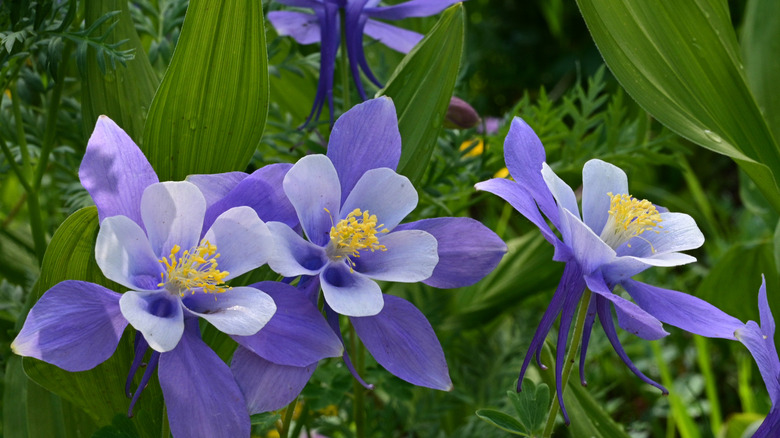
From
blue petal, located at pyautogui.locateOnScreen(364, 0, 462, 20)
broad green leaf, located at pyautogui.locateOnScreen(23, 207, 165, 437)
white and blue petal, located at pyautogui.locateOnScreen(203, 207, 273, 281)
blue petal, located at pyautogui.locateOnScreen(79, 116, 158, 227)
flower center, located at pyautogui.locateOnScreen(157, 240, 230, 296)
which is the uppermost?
blue petal, located at pyautogui.locateOnScreen(364, 0, 462, 20)

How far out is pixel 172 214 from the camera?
1.65ft

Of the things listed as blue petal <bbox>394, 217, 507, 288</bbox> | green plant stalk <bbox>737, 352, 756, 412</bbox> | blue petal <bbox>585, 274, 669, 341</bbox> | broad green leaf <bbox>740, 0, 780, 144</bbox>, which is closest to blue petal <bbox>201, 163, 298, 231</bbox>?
blue petal <bbox>394, 217, 507, 288</bbox>

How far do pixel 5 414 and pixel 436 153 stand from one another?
1.76 feet

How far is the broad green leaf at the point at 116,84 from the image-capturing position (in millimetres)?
696

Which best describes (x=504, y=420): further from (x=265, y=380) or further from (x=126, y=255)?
(x=126, y=255)

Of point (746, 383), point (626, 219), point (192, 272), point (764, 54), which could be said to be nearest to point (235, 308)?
point (192, 272)

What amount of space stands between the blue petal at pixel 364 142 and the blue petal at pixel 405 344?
94mm

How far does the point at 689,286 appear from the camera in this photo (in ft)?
5.87

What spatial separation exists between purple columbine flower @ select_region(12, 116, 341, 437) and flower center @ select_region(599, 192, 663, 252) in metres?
0.23

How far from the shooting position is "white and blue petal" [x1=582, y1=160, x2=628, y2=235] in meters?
0.60

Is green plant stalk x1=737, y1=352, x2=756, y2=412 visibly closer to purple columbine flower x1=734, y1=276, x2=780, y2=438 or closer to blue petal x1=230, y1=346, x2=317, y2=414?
purple columbine flower x1=734, y1=276, x2=780, y2=438

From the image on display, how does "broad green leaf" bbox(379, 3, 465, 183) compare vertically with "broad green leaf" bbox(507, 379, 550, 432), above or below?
above

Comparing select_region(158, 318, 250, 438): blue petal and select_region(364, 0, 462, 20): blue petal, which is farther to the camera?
select_region(364, 0, 462, 20): blue petal

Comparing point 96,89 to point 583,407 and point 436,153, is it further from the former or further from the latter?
point 583,407
